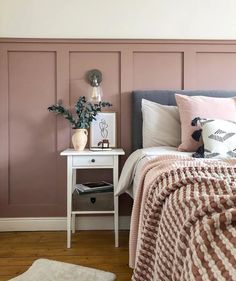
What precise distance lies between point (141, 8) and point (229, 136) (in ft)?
4.92

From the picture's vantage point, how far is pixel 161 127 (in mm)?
2645

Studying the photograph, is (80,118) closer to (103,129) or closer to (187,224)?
(103,129)

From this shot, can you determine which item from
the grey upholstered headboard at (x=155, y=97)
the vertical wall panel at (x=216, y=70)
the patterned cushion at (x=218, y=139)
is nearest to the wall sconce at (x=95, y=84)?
the grey upholstered headboard at (x=155, y=97)

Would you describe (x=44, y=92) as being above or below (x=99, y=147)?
above

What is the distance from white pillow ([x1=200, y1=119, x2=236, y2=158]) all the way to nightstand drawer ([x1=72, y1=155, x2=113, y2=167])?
0.79 meters

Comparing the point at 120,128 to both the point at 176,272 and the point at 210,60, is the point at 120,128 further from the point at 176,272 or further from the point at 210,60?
the point at 176,272

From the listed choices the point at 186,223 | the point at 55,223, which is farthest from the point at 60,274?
the point at 186,223

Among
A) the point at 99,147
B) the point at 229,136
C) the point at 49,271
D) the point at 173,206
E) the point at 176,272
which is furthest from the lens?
the point at 99,147

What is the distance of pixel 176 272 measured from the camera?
→ 89 cm

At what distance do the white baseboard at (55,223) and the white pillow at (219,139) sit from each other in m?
1.17

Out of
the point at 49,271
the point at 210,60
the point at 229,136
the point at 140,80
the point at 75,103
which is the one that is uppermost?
the point at 210,60

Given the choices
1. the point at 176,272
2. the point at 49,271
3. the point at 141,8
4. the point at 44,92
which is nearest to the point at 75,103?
the point at 44,92

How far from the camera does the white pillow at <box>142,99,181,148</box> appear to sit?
8.61 ft

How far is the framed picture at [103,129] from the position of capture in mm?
2812
